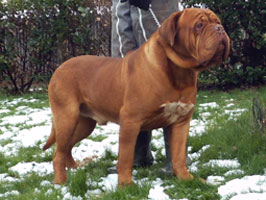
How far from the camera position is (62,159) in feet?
12.2

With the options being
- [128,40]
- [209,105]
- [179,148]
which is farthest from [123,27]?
[209,105]

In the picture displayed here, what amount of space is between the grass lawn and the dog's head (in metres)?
0.94

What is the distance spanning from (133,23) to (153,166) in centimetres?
141

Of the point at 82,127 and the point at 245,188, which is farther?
the point at 82,127

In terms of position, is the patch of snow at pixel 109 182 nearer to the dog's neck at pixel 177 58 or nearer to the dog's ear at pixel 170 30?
the dog's neck at pixel 177 58

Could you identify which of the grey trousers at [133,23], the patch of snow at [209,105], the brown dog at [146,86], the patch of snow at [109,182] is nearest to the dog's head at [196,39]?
the brown dog at [146,86]

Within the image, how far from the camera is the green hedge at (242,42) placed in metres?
7.85

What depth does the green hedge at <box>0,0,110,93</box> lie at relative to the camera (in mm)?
9398

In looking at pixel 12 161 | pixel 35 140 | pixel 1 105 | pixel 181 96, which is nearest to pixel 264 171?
pixel 181 96

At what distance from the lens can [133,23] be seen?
13.2 ft

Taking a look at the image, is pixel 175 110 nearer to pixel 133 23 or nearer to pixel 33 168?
pixel 133 23

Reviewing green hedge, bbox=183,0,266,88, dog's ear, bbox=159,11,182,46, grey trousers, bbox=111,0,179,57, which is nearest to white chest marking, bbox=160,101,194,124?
dog's ear, bbox=159,11,182,46

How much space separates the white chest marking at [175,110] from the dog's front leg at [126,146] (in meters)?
0.25

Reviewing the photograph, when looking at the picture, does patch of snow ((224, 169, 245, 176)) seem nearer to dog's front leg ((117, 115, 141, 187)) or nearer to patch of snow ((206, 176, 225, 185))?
patch of snow ((206, 176, 225, 185))
